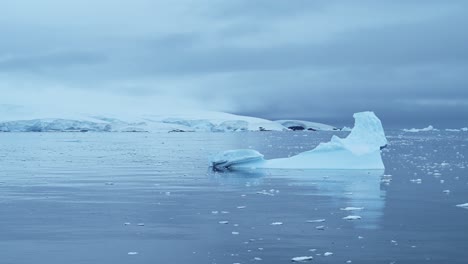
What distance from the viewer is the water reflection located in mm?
13281

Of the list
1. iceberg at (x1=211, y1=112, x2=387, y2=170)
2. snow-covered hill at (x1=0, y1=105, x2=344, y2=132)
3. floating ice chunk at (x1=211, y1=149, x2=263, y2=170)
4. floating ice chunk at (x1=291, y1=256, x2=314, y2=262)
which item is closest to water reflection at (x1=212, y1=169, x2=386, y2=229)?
floating ice chunk at (x1=211, y1=149, x2=263, y2=170)

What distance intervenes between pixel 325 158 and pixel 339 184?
256 inches

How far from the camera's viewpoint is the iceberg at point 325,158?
2514 cm

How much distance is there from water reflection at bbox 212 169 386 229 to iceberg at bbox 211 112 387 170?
767 millimetres

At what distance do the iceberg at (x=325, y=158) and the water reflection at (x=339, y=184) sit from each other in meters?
0.77

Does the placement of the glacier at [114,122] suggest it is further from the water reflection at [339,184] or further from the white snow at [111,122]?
the water reflection at [339,184]

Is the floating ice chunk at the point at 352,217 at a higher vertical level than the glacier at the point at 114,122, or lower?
lower

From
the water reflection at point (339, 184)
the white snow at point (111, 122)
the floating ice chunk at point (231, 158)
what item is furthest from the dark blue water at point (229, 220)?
the white snow at point (111, 122)

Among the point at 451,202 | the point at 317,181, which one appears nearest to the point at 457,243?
the point at 451,202

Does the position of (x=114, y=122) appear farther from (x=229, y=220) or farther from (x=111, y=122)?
(x=229, y=220)

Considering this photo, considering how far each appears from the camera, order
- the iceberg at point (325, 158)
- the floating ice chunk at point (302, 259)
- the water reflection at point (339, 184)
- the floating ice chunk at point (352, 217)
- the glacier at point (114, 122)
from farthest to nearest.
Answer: the glacier at point (114, 122) < the iceberg at point (325, 158) < the water reflection at point (339, 184) < the floating ice chunk at point (352, 217) < the floating ice chunk at point (302, 259)

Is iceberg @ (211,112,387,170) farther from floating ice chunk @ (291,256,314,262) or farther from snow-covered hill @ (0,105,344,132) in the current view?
snow-covered hill @ (0,105,344,132)

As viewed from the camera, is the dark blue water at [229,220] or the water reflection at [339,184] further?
the water reflection at [339,184]

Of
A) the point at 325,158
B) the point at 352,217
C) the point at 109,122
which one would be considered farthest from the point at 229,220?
the point at 109,122
